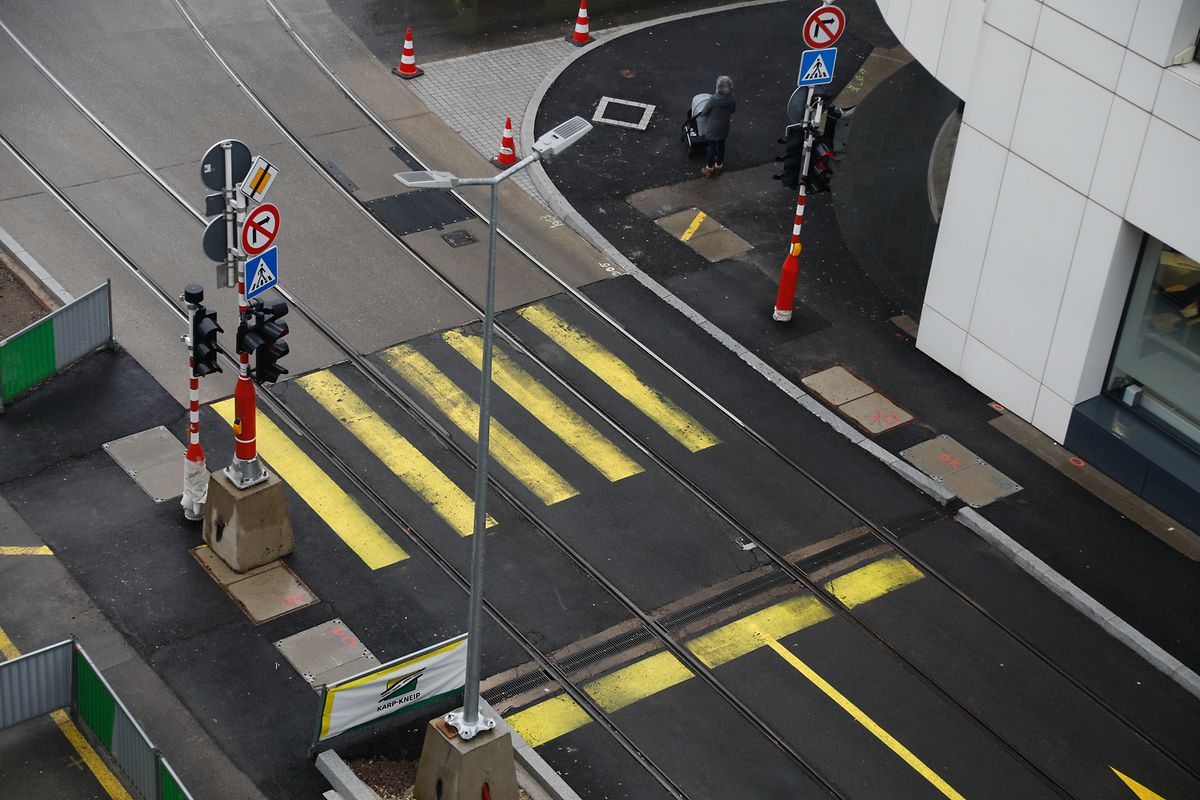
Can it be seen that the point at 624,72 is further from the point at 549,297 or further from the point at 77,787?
the point at 77,787

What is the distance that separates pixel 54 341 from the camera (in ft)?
71.9

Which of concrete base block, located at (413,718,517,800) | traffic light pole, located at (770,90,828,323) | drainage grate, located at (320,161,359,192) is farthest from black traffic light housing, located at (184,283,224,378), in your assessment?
drainage grate, located at (320,161,359,192)

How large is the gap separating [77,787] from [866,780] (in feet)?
27.4

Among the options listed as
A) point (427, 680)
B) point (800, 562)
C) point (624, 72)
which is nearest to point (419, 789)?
point (427, 680)

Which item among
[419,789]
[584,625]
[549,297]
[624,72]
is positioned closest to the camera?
A: [419,789]

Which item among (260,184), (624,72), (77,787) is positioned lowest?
(77,787)

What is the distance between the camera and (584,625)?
19.3 metres

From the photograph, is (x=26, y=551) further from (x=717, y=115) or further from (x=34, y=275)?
(x=717, y=115)

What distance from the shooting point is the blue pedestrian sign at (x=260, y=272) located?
17656mm

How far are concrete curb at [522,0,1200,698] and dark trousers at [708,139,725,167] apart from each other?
108 inches

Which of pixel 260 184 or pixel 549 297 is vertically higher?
pixel 260 184

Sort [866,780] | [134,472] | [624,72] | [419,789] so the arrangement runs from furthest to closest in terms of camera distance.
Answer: [624,72] → [134,472] → [866,780] → [419,789]

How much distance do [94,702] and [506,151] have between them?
14.1 meters

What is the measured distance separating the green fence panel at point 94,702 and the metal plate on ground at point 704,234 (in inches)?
512
